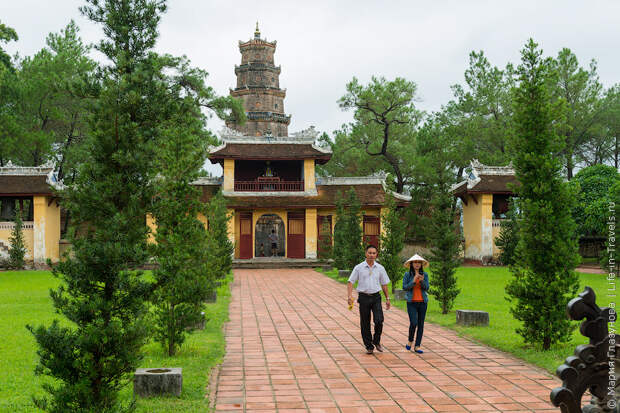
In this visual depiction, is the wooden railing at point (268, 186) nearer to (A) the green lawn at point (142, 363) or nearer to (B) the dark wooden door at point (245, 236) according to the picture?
(B) the dark wooden door at point (245, 236)

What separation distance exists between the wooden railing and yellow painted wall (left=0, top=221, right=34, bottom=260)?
1108 cm

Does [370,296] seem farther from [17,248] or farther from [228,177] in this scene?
[17,248]

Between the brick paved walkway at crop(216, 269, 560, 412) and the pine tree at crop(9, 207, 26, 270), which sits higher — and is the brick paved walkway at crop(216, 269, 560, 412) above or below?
below

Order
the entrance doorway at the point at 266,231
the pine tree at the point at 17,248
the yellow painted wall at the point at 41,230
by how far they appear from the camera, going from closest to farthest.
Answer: the pine tree at the point at 17,248 < the yellow painted wall at the point at 41,230 < the entrance doorway at the point at 266,231

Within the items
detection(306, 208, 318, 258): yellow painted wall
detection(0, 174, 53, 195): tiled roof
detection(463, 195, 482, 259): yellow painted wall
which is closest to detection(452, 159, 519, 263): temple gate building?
detection(463, 195, 482, 259): yellow painted wall

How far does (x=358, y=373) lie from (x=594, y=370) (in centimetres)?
441

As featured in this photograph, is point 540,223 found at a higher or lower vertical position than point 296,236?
higher

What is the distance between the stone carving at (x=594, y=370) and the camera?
3455mm

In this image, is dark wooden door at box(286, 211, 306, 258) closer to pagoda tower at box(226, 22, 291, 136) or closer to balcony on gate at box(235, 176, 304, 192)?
balcony on gate at box(235, 176, 304, 192)

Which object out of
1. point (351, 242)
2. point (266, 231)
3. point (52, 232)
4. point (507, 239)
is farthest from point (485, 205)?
point (52, 232)

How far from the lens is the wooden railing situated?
108 feet

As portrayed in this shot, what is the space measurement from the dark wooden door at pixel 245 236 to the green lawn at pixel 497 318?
29.4 ft

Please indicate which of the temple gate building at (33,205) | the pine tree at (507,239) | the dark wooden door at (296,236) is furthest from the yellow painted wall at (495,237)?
the temple gate building at (33,205)

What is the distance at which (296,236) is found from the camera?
105 ft
